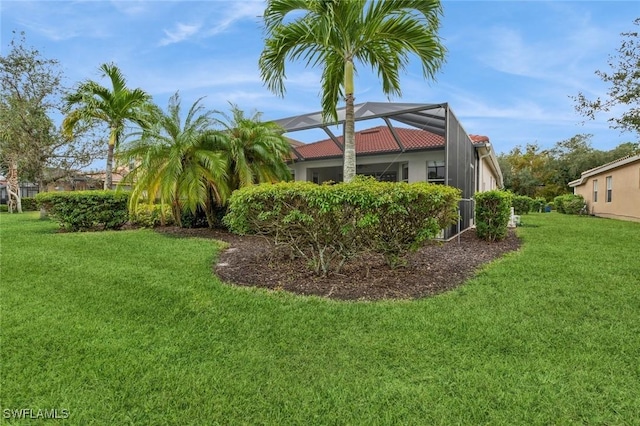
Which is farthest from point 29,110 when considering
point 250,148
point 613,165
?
point 613,165

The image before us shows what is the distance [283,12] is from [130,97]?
30.2ft

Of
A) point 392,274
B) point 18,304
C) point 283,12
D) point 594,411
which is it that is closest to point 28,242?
point 18,304

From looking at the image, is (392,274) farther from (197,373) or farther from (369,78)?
(369,78)

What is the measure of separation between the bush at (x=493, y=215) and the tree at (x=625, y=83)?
37.7 feet

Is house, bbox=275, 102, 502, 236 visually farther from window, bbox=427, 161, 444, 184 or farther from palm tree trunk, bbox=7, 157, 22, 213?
palm tree trunk, bbox=7, 157, 22, 213

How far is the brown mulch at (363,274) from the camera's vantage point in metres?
4.97

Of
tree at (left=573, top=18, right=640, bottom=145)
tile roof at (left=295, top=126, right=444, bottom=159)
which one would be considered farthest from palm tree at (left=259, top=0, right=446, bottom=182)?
tree at (left=573, top=18, right=640, bottom=145)

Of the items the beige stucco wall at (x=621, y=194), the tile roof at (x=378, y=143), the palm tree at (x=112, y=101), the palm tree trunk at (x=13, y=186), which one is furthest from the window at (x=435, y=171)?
the palm tree trunk at (x=13, y=186)

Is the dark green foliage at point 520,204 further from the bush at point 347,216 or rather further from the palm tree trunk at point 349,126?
the palm tree trunk at point 349,126

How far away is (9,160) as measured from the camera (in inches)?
867

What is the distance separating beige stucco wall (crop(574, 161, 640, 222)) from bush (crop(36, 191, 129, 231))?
78.3ft

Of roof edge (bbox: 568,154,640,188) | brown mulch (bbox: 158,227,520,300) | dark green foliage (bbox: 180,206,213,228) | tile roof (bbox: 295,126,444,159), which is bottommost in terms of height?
brown mulch (bbox: 158,227,520,300)

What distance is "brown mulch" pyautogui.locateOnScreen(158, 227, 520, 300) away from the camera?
4.97 meters

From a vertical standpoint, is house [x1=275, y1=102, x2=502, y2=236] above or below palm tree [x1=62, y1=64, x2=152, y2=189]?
below
